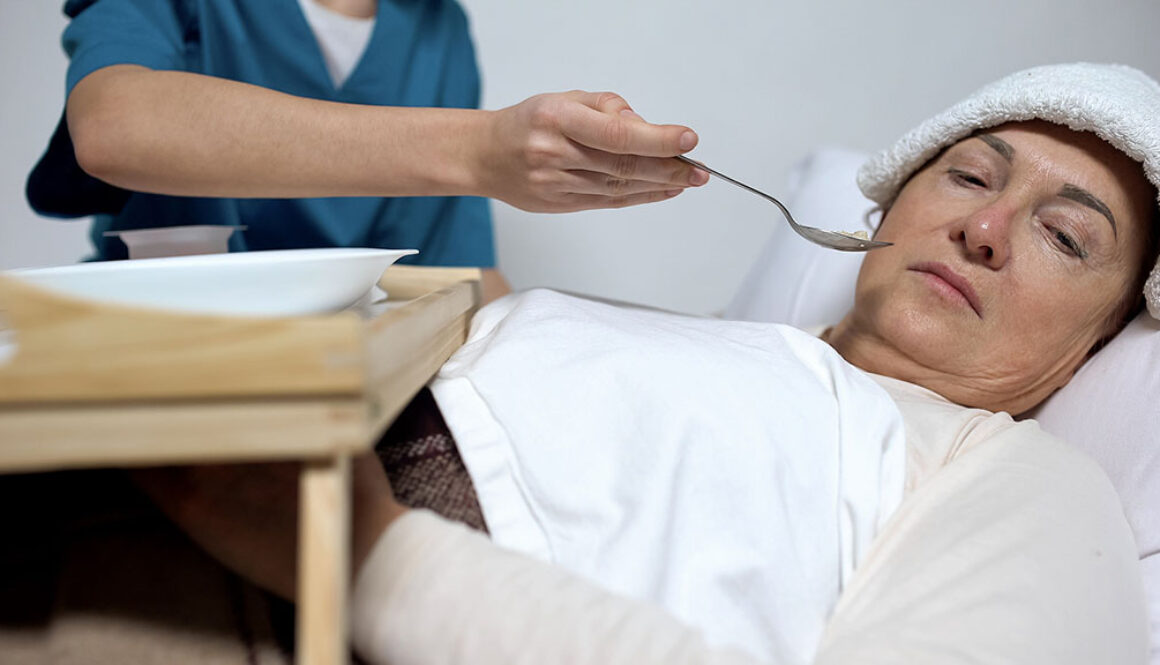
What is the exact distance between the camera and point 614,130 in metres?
0.69

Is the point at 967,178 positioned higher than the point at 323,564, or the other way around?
the point at 967,178

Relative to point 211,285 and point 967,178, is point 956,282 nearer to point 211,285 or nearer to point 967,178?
point 967,178

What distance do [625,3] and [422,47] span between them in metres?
0.49

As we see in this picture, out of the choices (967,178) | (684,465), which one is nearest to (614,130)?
(684,465)

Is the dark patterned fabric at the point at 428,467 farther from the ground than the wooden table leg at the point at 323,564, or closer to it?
closer to it

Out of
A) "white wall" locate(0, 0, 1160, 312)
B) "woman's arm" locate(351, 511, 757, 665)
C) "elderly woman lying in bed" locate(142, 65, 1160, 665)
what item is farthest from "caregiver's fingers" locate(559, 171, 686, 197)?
"white wall" locate(0, 0, 1160, 312)

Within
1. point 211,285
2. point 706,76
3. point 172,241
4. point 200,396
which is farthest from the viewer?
point 706,76

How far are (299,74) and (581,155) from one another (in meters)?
0.66

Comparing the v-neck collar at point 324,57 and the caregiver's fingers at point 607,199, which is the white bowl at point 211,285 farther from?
the v-neck collar at point 324,57

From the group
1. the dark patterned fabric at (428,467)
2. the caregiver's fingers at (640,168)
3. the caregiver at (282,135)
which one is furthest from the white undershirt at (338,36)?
the dark patterned fabric at (428,467)

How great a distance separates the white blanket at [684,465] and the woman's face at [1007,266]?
23 centimetres

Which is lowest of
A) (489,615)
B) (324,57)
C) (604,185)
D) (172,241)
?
(489,615)

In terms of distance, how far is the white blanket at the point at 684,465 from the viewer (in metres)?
0.58

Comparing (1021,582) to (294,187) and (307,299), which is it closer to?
(307,299)
